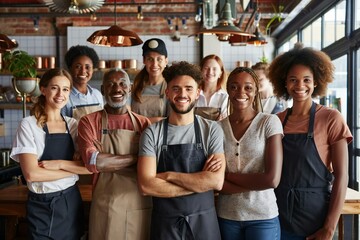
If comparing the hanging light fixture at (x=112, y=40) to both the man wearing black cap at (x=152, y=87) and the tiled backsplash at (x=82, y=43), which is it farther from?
the tiled backsplash at (x=82, y=43)

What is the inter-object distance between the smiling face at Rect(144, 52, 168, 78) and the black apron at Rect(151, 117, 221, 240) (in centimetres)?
106

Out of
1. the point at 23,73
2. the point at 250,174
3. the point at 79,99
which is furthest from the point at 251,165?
the point at 23,73

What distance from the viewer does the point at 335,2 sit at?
526cm

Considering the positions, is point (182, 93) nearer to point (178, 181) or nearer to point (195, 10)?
point (178, 181)

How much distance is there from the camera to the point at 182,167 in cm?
218

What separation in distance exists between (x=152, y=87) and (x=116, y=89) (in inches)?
31.5

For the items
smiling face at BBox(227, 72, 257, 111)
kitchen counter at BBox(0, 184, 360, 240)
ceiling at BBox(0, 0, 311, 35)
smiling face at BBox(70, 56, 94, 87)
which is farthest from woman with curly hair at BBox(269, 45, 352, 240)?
ceiling at BBox(0, 0, 311, 35)

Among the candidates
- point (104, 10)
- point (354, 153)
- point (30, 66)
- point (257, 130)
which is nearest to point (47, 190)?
point (257, 130)

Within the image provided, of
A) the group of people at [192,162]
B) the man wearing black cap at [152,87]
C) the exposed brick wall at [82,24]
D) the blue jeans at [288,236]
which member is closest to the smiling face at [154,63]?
the man wearing black cap at [152,87]

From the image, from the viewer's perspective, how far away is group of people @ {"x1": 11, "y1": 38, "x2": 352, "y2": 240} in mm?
2170

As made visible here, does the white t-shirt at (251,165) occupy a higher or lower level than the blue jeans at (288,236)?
higher

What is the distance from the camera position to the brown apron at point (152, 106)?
309 centimetres

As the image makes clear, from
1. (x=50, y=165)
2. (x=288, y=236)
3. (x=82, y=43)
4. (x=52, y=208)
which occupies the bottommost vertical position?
(x=288, y=236)

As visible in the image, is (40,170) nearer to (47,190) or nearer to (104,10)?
(47,190)
